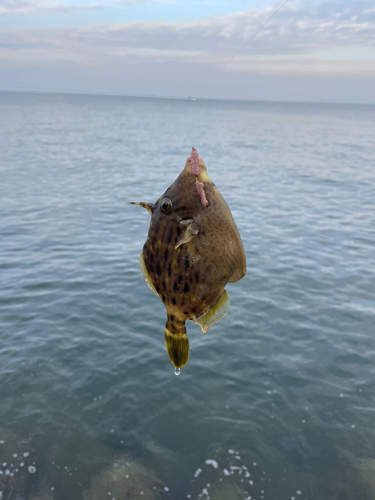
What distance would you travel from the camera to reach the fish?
3104 mm

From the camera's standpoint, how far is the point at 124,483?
990cm

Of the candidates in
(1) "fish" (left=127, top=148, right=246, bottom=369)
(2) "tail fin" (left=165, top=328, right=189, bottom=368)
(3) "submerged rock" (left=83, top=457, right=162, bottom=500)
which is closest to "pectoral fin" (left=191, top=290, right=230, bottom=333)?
(1) "fish" (left=127, top=148, right=246, bottom=369)

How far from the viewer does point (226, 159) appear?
59000mm

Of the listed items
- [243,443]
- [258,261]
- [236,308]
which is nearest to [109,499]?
[243,443]

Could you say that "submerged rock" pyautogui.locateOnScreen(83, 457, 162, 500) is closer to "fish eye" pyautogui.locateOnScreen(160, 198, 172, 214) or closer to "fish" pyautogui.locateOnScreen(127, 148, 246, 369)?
"fish" pyautogui.locateOnScreen(127, 148, 246, 369)

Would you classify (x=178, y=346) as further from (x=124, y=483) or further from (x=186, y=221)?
(x=124, y=483)

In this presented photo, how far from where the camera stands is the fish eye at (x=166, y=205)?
3197 millimetres

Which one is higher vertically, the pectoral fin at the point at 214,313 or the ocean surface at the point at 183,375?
the pectoral fin at the point at 214,313

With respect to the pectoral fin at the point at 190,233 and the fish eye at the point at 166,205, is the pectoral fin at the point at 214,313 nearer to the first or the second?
the pectoral fin at the point at 190,233

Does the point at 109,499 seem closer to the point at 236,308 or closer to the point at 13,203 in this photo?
the point at 236,308

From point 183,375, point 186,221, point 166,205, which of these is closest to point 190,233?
point 186,221

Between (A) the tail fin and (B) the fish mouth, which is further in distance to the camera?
(A) the tail fin

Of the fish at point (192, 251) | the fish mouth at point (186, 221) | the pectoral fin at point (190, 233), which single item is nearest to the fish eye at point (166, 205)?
the fish at point (192, 251)

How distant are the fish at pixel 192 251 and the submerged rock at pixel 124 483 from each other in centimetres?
763
